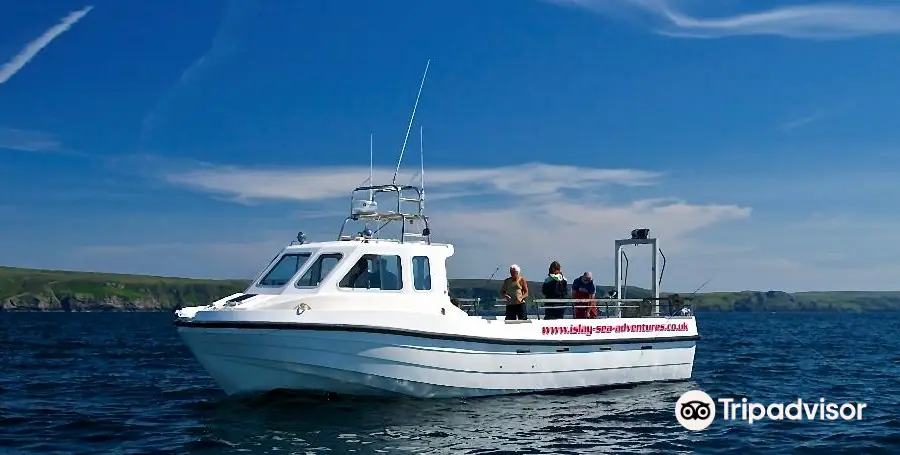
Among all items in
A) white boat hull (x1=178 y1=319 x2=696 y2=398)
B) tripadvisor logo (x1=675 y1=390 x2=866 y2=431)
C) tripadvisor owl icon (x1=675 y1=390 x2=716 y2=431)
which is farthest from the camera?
tripadvisor logo (x1=675 y1=390 x2=866 y2=431)

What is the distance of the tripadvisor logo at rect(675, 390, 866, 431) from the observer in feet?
52.5

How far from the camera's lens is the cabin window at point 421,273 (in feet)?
53.4

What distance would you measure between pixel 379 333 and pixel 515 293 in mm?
3822

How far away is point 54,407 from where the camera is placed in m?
16.9

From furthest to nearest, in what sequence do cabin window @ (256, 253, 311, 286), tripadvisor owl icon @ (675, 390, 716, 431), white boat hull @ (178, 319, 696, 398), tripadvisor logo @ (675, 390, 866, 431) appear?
cabin window @ (256, 253, 311, 286) < tripadvisor logo @ (675, 390, 866, 431) < tripadvisor owl icon @ (675, 390, 716, 431) < white boat hull @ (178, 319, 696, 398)

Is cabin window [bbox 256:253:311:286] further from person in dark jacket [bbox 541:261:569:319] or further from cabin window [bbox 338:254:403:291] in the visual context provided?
person in dark jacket [bbox 541:261:569:319]

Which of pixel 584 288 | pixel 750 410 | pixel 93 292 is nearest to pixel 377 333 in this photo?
pixel 584 288

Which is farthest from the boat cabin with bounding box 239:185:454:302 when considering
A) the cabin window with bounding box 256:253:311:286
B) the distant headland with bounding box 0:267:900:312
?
the distant headland with bounding box 0:267:900:312

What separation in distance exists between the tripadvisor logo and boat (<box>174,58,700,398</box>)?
1974mm

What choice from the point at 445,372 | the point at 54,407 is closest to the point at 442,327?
the point at 445,372

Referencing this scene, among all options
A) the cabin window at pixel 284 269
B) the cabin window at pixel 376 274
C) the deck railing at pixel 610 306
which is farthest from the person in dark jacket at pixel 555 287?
the cabin window at pixel 284 269

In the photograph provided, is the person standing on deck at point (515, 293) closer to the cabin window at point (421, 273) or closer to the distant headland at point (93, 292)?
the cabin window at point (421, 273)

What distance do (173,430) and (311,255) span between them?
3.80 meters

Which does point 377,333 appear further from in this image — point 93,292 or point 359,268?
point 93,292
